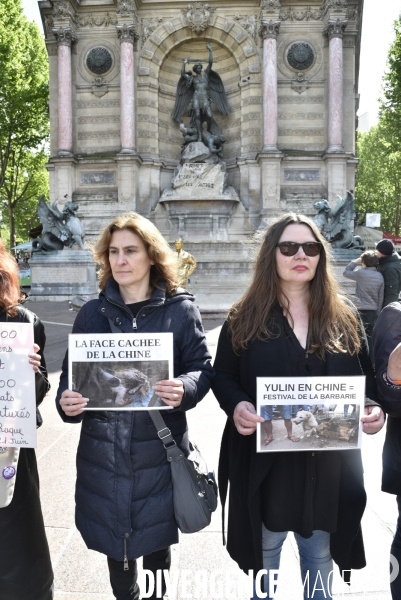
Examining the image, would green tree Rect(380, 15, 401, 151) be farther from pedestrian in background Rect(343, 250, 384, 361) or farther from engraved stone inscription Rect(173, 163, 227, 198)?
pedestrian in background Rect(343, 250, 384, 361)

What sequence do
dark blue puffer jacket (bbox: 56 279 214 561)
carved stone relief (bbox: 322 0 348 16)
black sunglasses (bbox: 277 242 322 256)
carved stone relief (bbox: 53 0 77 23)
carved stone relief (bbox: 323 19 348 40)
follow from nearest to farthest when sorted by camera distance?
dark blue puffer jacket (bbox: 56 279 214 561) < black sunglasses (bbox: 277 242 322 256) < carved stone relief (bbox: 322 0 348 16) < carved stone relief (bbox: 323 19 348 40) < carved stone relief (bbox: 53 0 77 23)

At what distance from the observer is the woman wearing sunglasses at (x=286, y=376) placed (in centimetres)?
214

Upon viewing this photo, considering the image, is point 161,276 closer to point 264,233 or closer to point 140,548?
point 264,233

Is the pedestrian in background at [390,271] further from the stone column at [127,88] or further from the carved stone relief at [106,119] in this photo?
the carved stone relief at [106,119]

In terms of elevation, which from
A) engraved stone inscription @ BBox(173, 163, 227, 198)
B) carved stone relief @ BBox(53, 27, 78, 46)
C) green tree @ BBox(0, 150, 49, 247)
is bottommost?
engraved stone inscription @ BBox(173, 163, 227, 198)

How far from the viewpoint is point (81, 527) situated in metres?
2.22

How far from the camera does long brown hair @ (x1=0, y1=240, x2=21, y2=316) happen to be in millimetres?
2242

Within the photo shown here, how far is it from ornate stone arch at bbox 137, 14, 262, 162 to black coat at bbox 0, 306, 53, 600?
21872mm

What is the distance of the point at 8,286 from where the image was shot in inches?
89.0

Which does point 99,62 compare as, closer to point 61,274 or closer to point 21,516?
point 61,274

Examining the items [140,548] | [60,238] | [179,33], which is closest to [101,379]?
[140,548]

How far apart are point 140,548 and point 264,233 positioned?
5.15ft

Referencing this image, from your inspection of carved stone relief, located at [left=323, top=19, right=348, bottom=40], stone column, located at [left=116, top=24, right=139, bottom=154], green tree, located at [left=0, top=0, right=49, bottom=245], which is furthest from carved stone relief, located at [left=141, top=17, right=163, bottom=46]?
carved stone relief, located at [left=323, top=19, right=348, bottom=40]

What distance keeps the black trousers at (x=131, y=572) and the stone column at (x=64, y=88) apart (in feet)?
71.8
